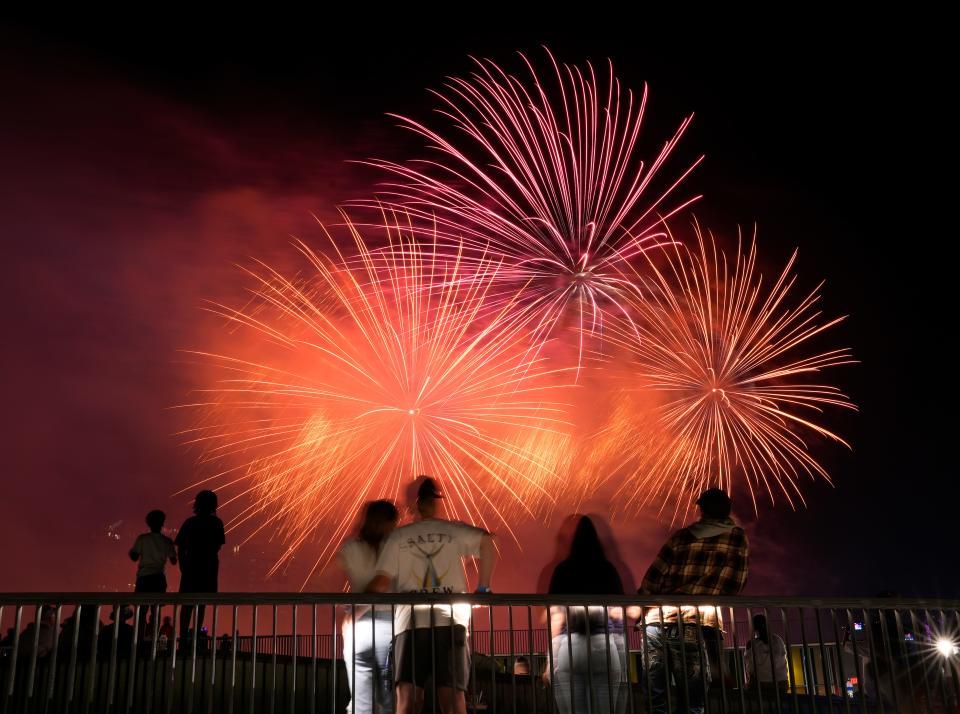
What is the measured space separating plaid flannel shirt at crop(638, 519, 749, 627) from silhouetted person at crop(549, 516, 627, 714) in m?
0.59

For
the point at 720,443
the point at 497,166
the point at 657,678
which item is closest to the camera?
the point at 657,678

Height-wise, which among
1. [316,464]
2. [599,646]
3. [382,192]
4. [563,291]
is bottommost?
[599,646]

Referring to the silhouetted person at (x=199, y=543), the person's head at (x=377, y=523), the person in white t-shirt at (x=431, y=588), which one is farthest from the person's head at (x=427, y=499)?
the silhouetted person at (x=199, y=543)

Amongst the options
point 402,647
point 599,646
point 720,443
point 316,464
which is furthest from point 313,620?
point 720,443

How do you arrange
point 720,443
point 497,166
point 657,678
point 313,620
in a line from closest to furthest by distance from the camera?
point 313,620 < point 657,678 < point 497,166 < point 720,443

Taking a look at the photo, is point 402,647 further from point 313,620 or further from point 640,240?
point 640,240

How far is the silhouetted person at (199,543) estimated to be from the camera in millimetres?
12164

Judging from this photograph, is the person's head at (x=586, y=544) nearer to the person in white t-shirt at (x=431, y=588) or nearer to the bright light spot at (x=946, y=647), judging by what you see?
the person in white t-shirt at (x=431, y=588)

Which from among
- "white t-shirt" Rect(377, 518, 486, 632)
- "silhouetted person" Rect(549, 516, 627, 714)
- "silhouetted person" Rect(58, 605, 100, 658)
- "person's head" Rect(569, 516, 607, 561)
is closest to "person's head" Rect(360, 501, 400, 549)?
"white t-shirt" Rect(377, 518, 486, 632)

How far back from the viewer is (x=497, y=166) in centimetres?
2102

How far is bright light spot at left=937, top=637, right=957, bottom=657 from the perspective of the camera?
30.2ft

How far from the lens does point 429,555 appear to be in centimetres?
870

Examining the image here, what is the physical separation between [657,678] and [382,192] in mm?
14342

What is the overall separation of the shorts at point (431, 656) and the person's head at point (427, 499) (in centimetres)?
103
